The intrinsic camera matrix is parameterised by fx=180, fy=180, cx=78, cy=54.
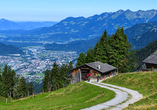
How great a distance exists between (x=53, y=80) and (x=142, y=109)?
280 feet

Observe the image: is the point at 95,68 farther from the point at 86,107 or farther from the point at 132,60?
the point at 132,60

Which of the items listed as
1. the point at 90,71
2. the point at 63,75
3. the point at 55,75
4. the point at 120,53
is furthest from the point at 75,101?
the point at 63,75

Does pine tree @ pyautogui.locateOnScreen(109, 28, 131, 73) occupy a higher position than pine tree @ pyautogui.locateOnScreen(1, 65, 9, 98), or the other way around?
pine tree @ pyautogui.locateOnScreen(109, 28, 131, 73)

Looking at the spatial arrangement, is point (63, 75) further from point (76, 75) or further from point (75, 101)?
point (75, 101)

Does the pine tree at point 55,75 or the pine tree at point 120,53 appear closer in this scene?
the pine tree at point 120,53

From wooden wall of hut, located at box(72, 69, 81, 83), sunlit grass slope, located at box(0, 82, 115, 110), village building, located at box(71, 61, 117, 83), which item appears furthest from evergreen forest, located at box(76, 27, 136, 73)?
sunlit grass slope, located at box(0, 82, 115, 110)

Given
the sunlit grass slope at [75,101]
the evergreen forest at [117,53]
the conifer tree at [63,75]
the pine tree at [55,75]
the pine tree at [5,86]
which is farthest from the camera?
the conifer tree at [63,75]

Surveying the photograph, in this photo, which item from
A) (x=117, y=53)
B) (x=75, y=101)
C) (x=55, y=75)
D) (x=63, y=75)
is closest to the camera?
(x=75, y=101)

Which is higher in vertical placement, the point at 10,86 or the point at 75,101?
the point at 75,101

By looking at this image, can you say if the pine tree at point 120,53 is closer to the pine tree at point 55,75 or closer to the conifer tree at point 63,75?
the conifer tree at point 63,75

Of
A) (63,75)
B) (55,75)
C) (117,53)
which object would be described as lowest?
(63,75)

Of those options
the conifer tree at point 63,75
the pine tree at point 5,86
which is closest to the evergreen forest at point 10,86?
the pine tree at point 5,86

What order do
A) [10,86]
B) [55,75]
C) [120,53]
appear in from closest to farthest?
[120,53], [10,86], [55,75]

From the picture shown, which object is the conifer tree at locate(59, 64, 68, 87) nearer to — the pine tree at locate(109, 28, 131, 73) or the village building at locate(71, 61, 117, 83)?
the pine tree at locate(109, 28, 131, 73)
